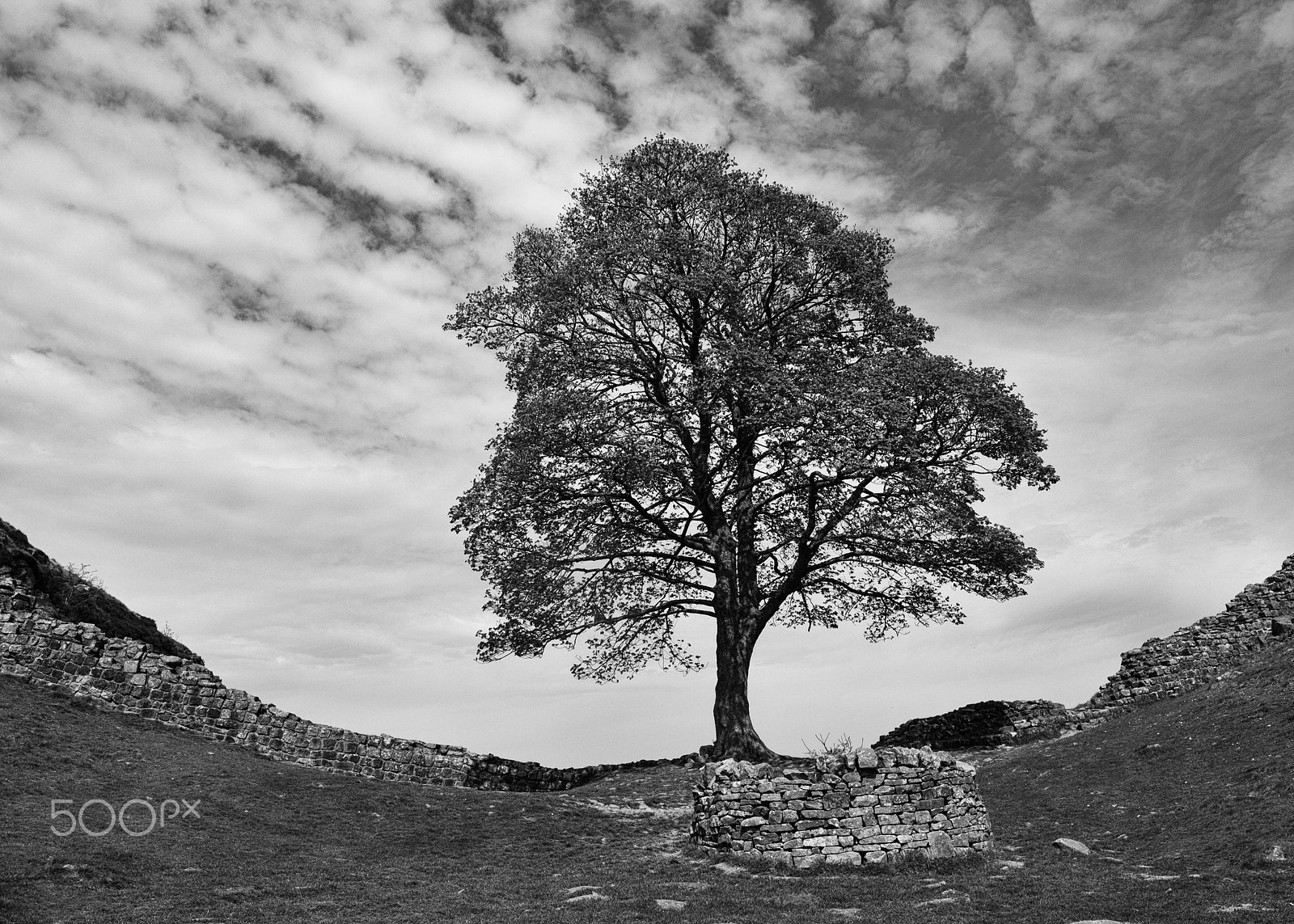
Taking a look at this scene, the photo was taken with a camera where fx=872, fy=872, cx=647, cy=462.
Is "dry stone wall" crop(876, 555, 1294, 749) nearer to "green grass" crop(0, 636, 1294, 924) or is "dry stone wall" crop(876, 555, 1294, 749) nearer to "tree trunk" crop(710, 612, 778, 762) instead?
"green grass" crop(0, 636, 1294, 924)

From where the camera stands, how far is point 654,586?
29078 mm

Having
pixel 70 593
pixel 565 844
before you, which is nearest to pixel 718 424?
pixel 565 844

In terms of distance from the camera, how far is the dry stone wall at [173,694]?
76.0 ft

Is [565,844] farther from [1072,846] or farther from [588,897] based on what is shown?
[1072,846]

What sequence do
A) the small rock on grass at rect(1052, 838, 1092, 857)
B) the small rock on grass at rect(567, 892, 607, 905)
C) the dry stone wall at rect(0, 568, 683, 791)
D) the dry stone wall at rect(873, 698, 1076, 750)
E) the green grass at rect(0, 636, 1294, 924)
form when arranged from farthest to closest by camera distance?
the dry stone wall at rect(873, 698, 1076, 750) < the dry stone wall at rect(0, 568, 683, 791) < the small rock on grass at rect(1052, 838, 1092, 857) < the small rock on grass at rect(567, 892, 607, 905) < the green grass at rect(0, 636, 1294, 924)

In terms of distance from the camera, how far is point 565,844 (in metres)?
19.1

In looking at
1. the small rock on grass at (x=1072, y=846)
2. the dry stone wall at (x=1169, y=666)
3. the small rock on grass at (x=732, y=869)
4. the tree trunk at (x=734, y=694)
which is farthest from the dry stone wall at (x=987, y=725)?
the small rock on grass at (x=732, y=869)

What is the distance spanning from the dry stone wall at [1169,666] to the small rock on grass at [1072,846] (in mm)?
17471

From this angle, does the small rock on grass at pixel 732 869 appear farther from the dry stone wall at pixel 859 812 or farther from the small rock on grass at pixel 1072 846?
the small rock on grass at pixel 1072 846

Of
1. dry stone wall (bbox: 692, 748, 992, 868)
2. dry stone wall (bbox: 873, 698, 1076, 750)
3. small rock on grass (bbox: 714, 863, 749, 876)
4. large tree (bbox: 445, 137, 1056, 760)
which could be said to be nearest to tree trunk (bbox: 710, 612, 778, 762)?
large tree (bbox: 445, 137, 1056, 760)

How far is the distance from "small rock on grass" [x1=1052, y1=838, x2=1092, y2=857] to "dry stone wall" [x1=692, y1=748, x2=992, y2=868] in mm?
1199

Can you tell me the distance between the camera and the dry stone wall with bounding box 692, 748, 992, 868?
1549 cm

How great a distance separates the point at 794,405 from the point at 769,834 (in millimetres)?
12422

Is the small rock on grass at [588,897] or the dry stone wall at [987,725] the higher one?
the dry stone wall at [987,725]
